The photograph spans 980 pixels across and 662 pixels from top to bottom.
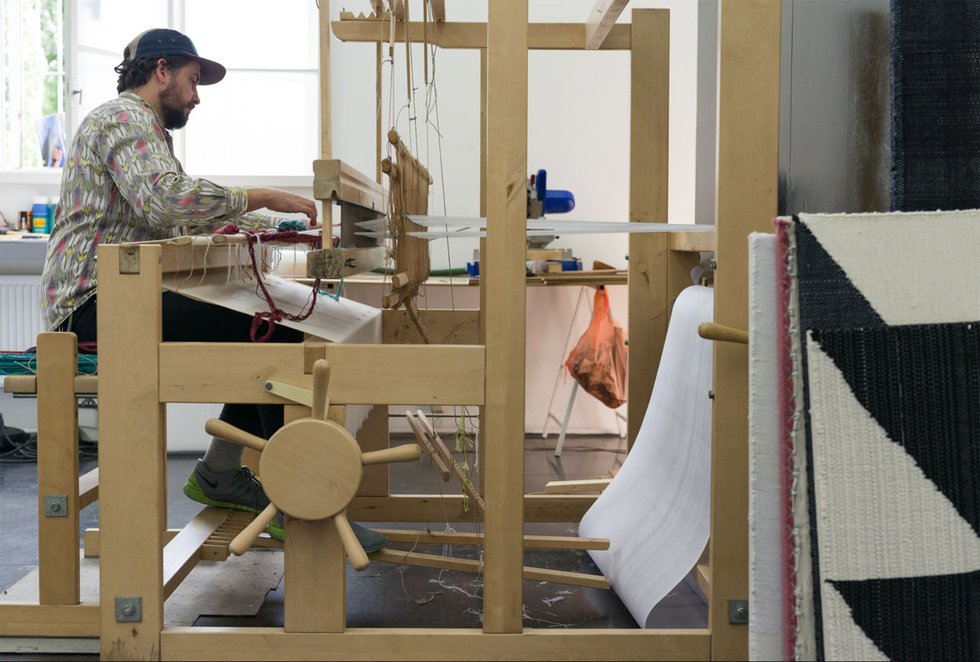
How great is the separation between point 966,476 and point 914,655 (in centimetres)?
25

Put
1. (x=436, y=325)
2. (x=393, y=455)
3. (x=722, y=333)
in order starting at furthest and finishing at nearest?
(x=436, y=325)
(x=393, y=455)
(x=722, y=333)

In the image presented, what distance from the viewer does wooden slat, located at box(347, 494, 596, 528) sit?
9.23 feet

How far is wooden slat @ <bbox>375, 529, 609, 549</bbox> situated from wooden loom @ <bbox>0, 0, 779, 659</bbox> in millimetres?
669

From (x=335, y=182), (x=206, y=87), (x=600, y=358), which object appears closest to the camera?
(x=335, y=182)

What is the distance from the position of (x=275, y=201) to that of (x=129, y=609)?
0.99 metres

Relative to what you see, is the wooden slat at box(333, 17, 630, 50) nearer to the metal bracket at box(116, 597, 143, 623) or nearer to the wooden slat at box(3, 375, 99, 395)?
the wooden slat at box(3, 375, 99, 395)

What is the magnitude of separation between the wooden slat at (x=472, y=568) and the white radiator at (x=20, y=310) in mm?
2804

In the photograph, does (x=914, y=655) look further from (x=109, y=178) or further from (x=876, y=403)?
(x=109, y=178)

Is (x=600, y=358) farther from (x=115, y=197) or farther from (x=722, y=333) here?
(x=722, y=333)

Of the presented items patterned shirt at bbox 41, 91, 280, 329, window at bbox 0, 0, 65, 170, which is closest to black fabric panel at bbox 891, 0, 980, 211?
patterned shirt at bbox 41, 91, 280, 329

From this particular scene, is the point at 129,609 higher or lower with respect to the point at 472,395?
lower

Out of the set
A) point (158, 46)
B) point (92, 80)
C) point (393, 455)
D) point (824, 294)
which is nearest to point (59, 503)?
point (393, 455)

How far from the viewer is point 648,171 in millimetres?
2729

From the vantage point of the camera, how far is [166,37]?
2500mm
